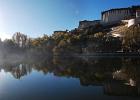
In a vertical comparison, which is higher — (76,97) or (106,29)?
(106,29)

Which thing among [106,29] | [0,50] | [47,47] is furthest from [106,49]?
[0,50]

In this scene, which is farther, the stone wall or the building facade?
the stone wall

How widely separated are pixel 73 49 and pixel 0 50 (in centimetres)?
4238

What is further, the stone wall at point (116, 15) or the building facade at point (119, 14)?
the stone wall at point (116, 15)

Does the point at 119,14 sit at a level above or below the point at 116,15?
above

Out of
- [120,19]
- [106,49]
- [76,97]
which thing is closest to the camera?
[76,97]

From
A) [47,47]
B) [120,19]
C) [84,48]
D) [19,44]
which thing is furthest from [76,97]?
[120,19]

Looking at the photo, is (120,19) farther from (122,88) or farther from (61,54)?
(122,88)

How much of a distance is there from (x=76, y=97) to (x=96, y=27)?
128 meters

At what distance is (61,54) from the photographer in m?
113

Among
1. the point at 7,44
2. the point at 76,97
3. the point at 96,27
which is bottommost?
the point at 76,97

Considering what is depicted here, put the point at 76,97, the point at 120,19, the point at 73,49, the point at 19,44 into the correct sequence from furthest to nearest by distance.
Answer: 1. the point at 120,19
2. the point at 19,44
3. the point at 73,49
4. the point at 76,97

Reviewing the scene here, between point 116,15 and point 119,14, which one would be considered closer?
point 119,14

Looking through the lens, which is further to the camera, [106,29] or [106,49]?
[106,29]
